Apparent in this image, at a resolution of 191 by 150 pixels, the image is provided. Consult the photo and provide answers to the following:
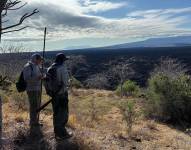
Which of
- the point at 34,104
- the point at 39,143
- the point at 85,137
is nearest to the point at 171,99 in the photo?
the point at 85,137

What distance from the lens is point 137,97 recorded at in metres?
26.9

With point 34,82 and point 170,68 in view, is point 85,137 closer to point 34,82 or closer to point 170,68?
point 34,82

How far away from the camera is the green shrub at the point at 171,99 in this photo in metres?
18.8

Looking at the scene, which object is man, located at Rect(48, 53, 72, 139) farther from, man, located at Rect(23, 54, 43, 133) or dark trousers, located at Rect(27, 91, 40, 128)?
dark trousers, located at Rect(27, 91, 40, 128)

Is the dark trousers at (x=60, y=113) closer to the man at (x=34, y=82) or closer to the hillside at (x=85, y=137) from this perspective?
the hillside at (x=85, y=137)

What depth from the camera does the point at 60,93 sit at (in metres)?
9.71

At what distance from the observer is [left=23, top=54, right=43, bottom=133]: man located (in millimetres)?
9906

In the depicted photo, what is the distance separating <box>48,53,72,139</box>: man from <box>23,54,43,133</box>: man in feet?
1.33

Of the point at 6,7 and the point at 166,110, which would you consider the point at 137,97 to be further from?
the point at 6,7

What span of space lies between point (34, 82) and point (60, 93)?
0.72 m

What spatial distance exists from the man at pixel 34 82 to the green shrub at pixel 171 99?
948 centimetres

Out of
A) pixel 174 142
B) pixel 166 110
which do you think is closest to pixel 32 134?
pixel 174 142

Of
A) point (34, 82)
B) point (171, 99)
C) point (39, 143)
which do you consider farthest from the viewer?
point (171, 99)

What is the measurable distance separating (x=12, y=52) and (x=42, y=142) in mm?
35634
